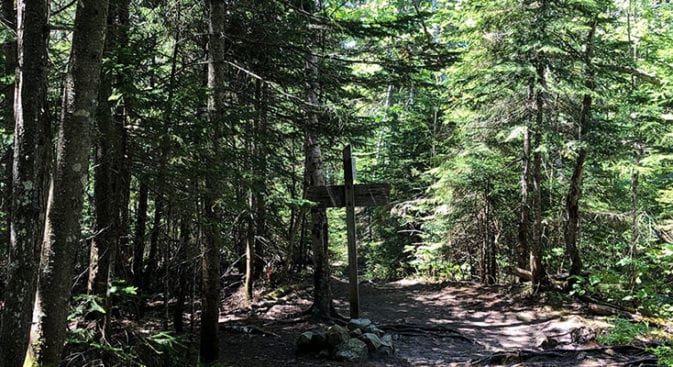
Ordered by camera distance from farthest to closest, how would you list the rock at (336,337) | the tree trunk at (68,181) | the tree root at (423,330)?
the tree root at (423,330) < the rock at (336,337) < the tree trunk at (68,181)

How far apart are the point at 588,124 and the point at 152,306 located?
11.7 meters

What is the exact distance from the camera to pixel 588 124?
11.1m

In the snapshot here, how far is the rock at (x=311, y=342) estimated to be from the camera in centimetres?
768

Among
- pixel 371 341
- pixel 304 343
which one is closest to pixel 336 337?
pixel 304 343

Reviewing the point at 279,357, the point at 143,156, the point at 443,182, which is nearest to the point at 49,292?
the point at 143,156

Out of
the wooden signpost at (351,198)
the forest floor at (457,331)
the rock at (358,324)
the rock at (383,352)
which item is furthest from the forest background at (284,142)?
the rock at (383,352)

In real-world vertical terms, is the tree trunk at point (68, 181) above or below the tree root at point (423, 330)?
above

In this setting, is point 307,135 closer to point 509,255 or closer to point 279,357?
point 279,357

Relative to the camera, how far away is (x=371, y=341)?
7.95 meters

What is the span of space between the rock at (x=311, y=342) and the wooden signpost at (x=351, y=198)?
136cm

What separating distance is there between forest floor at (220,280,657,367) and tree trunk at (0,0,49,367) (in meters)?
3.79

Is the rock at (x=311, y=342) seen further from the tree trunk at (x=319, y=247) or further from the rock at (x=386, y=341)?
the tree trunk at (x=319, y=247)

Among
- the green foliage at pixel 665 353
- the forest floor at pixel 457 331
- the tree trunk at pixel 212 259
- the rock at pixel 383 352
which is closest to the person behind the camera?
the green foliage at pixel 665 353

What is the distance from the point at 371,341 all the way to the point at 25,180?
19.5 ft
